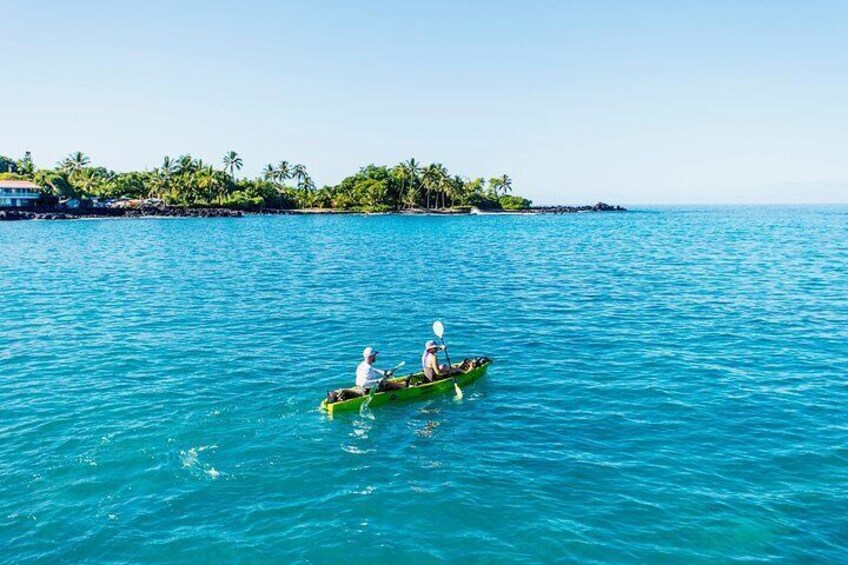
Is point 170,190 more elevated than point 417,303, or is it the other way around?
point 170,190

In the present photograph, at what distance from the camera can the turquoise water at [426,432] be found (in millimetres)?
15961

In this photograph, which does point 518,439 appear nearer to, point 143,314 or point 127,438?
point 127,438

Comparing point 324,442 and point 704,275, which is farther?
point 704,275

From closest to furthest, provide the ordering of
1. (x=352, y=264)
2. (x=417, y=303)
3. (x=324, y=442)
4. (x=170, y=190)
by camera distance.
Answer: (x=324, y=442) → (x=417, y=303) → (x=352, y=264) → (x=170, y=190)

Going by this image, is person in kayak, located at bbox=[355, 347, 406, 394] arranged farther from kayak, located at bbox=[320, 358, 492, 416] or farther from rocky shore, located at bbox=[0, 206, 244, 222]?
rocky shore, located at bbox=[0, 206, 244, 222]

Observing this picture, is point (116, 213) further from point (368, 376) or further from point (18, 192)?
point (368, 376)

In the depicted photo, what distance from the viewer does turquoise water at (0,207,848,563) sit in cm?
1596

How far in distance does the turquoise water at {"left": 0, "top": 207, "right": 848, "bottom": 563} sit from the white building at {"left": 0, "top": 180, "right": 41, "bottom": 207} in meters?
137

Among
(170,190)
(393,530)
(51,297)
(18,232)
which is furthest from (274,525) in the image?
(170,190)

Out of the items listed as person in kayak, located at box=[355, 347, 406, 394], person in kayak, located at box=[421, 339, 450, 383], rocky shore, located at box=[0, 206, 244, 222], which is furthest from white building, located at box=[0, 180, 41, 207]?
person in kayak, located at box=[421, 339, 450, 383]

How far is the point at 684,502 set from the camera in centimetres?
1758

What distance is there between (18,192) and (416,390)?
177m

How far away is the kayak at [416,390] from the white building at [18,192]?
174 metres

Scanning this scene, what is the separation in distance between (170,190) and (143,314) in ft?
547
